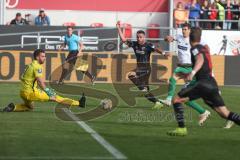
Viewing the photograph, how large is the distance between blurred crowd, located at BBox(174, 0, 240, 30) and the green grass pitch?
14912mm

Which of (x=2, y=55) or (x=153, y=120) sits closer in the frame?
(x=153, y=120)

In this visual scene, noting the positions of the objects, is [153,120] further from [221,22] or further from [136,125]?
[221,22]

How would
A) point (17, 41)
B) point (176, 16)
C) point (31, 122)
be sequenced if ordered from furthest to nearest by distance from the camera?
point (176, 16) < point (17, 41) < point (31, 122)

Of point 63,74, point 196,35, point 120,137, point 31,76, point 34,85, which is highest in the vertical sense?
point 196,35

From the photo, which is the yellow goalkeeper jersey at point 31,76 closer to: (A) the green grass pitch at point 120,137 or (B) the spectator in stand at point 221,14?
(A) the green grass pitch at point 120,137

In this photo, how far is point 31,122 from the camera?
1455 cm

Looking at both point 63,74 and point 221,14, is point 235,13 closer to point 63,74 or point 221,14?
point 221,14

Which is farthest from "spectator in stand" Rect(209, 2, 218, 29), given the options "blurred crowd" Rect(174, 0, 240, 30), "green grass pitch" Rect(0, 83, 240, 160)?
"green grass pitch" Rect(0, 83, 240, 160)

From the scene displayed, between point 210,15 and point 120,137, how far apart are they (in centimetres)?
2057

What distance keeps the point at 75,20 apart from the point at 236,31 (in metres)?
7.73

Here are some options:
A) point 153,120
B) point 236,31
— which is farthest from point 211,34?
point 153,120

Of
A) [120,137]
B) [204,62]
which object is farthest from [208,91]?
[120,137]

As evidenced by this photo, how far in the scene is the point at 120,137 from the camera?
41.5 ft

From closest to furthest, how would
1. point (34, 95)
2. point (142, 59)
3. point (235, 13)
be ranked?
1. point (34, 95)
2. point (142, 59)
3. point (235, 13)
